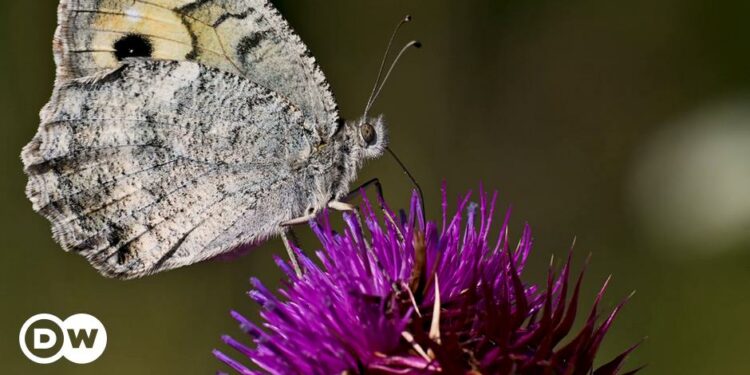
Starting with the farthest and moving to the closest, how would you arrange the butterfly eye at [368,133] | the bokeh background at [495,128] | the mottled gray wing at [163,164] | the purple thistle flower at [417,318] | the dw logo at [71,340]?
the bokeh background at [495,128]
the dw logo at [71,340]
the butterfly eye at [368,133]
the mottled gray wing at [163,164]
the purple thistle flower at [417,318]

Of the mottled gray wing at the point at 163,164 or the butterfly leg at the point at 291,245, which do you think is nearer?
the butterfly leg at the point at 291,245

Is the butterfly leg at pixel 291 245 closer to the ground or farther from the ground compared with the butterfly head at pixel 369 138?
closer to the ground

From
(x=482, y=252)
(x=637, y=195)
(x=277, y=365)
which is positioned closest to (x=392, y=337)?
(x=277, y=365)

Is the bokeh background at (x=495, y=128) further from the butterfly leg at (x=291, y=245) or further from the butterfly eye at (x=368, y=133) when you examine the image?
the butterfly leg at (x=291, y=245)

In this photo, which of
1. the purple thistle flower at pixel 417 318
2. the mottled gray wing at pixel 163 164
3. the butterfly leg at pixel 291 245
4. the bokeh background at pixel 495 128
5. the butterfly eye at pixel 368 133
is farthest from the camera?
the bokeh background at pixel 495 128

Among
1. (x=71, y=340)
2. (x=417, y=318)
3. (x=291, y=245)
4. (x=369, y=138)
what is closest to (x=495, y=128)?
(x=369, y=138)

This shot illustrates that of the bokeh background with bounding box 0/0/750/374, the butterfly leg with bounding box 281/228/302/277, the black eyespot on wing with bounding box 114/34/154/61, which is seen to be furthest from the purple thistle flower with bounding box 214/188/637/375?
the bokeh background with bounding box 0/0/750/374

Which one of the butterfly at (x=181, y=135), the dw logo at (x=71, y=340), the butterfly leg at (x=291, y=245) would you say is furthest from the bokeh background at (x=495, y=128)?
the butterfly leg at (x=291, y=245)
